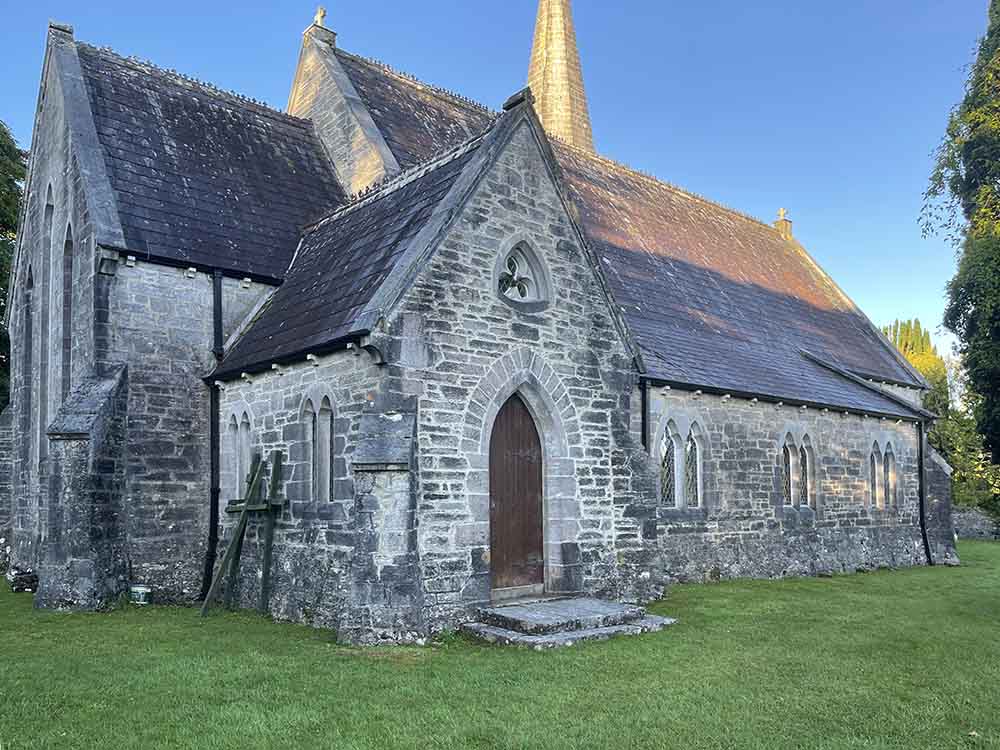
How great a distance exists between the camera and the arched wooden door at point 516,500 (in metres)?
12.8

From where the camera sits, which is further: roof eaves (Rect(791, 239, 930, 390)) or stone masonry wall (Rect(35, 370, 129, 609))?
roof eaves (Rect(791, 239, 930, 390))

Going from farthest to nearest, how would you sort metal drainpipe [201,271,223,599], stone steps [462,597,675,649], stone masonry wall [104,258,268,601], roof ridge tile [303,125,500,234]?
metal drainpipe [201,271,223,599] < stone masonry wall [104,258,268,601] < roof ridge tile [303,125,500,234] < stone steps [462,597,675,649]

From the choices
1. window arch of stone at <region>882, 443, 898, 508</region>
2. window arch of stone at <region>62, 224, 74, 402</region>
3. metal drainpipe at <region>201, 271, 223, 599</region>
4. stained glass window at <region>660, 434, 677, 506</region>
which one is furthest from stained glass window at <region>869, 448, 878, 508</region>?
window arch of stone at <region>62, 224, 74, 402</region>

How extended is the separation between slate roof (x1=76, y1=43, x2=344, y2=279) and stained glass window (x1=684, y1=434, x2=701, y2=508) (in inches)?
356

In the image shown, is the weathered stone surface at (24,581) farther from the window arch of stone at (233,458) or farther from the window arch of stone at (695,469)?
the window arch of stone at (695,469)

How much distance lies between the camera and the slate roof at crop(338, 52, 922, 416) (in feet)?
64.7

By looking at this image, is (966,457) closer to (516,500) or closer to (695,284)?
(695,284)

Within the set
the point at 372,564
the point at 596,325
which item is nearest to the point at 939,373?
the point at 596,325

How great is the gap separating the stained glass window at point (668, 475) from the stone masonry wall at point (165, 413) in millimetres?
8954

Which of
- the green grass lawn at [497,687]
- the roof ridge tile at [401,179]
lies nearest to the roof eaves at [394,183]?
the roof ridge tile at [401,179]

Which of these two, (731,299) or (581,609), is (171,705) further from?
(731,299)

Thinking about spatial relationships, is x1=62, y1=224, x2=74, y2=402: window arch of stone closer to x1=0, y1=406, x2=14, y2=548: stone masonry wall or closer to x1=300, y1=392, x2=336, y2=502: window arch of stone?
x1=0, y1=406, x2=14, y2=548: stone masonry wall

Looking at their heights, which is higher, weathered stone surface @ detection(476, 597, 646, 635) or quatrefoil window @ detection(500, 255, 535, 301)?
quatrefoil window @ detection(500, 255, 535, 301)

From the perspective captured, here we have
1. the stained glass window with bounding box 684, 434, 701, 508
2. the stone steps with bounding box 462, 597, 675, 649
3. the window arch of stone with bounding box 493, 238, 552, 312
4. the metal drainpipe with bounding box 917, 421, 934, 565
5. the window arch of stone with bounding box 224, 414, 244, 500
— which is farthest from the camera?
the metal drainpipe with bounding box 917, 421, 934, 565
